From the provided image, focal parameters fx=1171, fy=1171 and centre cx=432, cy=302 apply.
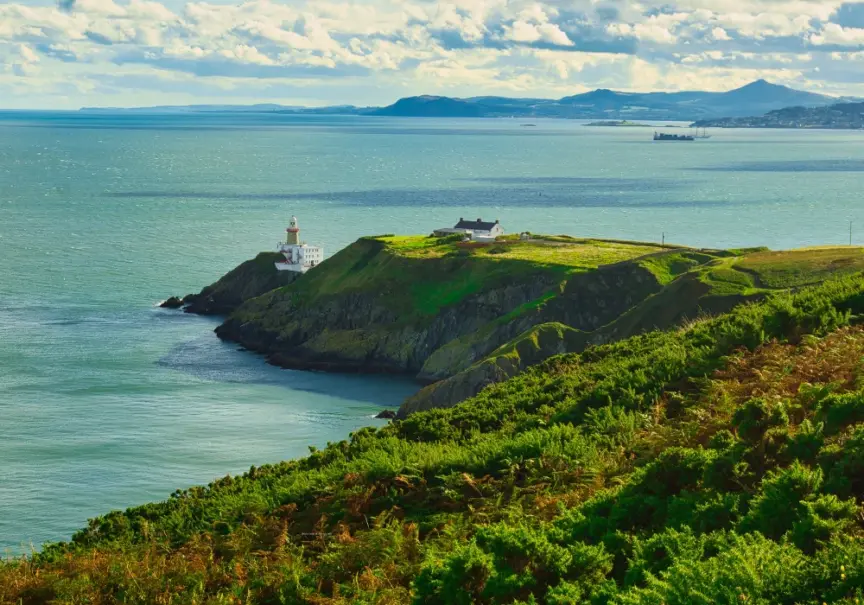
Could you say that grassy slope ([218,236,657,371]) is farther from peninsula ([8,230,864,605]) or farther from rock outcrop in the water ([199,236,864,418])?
peninsula ([8,230,864,605])

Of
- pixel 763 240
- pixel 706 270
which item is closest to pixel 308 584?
pixel 706 270

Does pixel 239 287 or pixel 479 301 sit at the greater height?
pixel 479 301

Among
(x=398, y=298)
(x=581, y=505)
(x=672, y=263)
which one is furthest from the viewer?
(x=398, y=298)

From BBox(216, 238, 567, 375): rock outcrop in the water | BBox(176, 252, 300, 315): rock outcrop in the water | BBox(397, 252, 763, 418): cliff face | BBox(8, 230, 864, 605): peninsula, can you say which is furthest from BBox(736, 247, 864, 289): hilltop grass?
BBox(176, 252, 300, 315): rock outcrop in the water

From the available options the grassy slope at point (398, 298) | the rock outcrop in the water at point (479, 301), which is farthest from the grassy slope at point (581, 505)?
the grassy slope at point (398, 298)

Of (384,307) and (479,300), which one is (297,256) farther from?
(479,300)

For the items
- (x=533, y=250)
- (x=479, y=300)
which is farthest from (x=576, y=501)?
(x=533, y=250)

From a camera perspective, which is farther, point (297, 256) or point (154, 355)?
point (297, 256)
